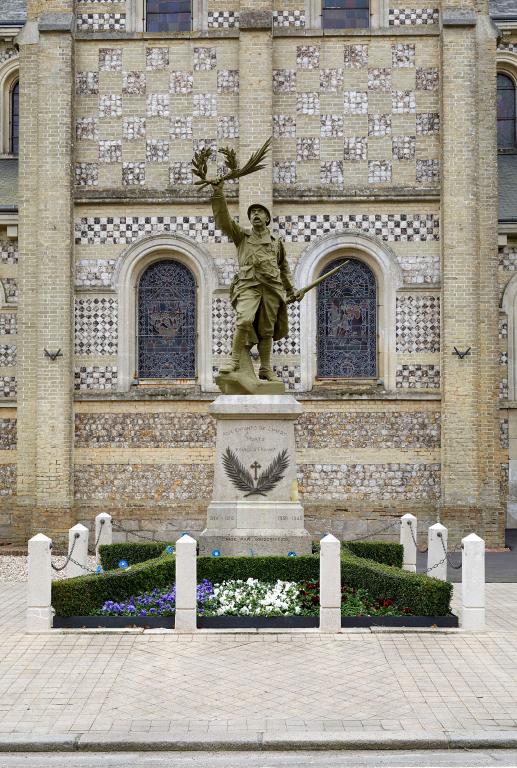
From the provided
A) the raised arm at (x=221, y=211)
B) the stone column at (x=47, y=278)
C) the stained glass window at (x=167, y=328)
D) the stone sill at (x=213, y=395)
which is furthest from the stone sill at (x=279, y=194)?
the raised arm at (x=221, y=211)

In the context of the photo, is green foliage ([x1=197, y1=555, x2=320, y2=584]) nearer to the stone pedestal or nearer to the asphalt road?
the stone pedestal

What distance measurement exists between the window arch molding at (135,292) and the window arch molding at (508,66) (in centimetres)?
1114

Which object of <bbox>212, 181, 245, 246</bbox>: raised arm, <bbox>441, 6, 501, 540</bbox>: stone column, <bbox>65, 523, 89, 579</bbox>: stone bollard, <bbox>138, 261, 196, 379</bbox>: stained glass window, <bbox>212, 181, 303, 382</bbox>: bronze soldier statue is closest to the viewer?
<bbox>212, 181, 245, 246</bbox>: raised arm

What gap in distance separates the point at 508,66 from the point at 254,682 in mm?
21157

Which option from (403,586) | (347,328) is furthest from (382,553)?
(347,328)

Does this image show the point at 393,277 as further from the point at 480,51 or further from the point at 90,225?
the point at 90,225

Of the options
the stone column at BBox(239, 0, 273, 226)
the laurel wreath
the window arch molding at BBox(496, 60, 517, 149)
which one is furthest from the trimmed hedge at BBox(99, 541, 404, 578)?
the window arch molding at BBox(496, 60, 517, 149)

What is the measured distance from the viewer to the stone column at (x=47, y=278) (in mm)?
18422

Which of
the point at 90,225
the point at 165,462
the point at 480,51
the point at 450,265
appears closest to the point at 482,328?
the point at 450,265

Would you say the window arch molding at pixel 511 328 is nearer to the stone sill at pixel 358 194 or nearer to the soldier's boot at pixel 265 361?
the stone sill at pixel 358 194

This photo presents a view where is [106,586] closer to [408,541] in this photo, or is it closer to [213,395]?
[408,541]

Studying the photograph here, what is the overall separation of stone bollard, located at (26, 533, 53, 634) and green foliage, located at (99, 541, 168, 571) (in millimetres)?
3284

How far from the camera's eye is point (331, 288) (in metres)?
19.3

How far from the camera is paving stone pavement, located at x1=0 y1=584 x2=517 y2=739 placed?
698cm
